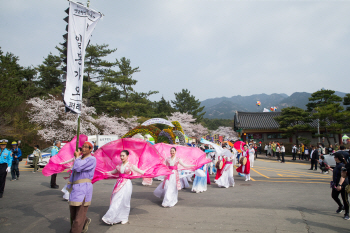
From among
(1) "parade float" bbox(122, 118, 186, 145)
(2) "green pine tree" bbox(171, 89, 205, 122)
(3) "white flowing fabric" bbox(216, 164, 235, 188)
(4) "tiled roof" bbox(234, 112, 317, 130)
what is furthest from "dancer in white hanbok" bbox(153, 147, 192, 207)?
(2) "green pine tree" bbox(171, 89, 205, 122)

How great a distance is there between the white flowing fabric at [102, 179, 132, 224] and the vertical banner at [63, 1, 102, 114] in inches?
82.8

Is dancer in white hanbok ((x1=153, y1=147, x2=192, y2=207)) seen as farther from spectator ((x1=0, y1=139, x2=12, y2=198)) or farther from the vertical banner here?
spectator ((x1=0, y1=139, x2=12, y2=198))

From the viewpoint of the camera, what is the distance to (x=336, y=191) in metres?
5.59

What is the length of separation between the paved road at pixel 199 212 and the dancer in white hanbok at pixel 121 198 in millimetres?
158

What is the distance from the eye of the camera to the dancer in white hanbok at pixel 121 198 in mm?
4949

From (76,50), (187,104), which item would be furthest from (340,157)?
(187,104)

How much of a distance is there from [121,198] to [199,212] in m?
2.08

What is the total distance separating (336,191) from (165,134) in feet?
39.6

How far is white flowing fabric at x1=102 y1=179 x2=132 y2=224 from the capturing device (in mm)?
4930

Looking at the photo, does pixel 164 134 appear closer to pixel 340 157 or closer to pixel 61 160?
pixel 61 160

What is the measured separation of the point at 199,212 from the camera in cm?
588

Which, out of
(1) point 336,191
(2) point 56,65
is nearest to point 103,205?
(1) point 336,191

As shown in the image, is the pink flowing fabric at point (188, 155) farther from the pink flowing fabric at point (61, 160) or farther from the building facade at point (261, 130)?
the building facade at point (261, 130)

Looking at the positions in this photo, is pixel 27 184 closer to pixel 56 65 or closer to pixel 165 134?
pixel 165 134
